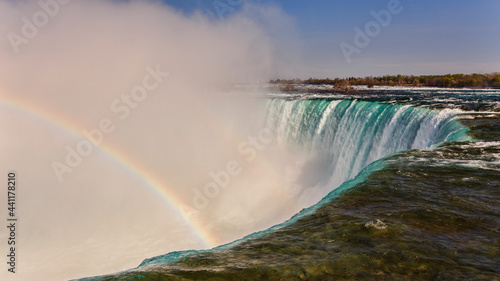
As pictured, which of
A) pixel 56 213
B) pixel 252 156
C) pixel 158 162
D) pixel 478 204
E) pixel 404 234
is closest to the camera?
pixel 404 234

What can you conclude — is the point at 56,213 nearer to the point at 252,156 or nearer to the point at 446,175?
the point at 252,156

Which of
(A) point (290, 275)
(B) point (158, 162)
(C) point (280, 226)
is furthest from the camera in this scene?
(B) point (158, 162)

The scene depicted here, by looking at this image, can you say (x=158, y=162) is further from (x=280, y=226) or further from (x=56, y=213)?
(x=280, y=226)

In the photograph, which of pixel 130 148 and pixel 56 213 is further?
pixel 130 148

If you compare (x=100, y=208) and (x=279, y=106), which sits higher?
(x=279, y=106)

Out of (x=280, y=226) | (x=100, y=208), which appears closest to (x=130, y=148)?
(x=100, y=208)

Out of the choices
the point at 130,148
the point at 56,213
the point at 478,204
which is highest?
the point at 130,148

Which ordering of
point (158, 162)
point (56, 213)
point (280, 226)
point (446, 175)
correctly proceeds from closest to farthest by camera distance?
point (280, 226)
point (446, 175)
point (56, 213)
point (158, 162)

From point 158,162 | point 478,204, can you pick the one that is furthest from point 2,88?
point 478,204

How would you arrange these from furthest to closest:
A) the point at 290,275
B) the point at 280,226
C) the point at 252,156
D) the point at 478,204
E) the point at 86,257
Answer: the point at 252,156 → the point at 86,257 → the point at 478,204 → the point at 280,226 → the point at 290,275
